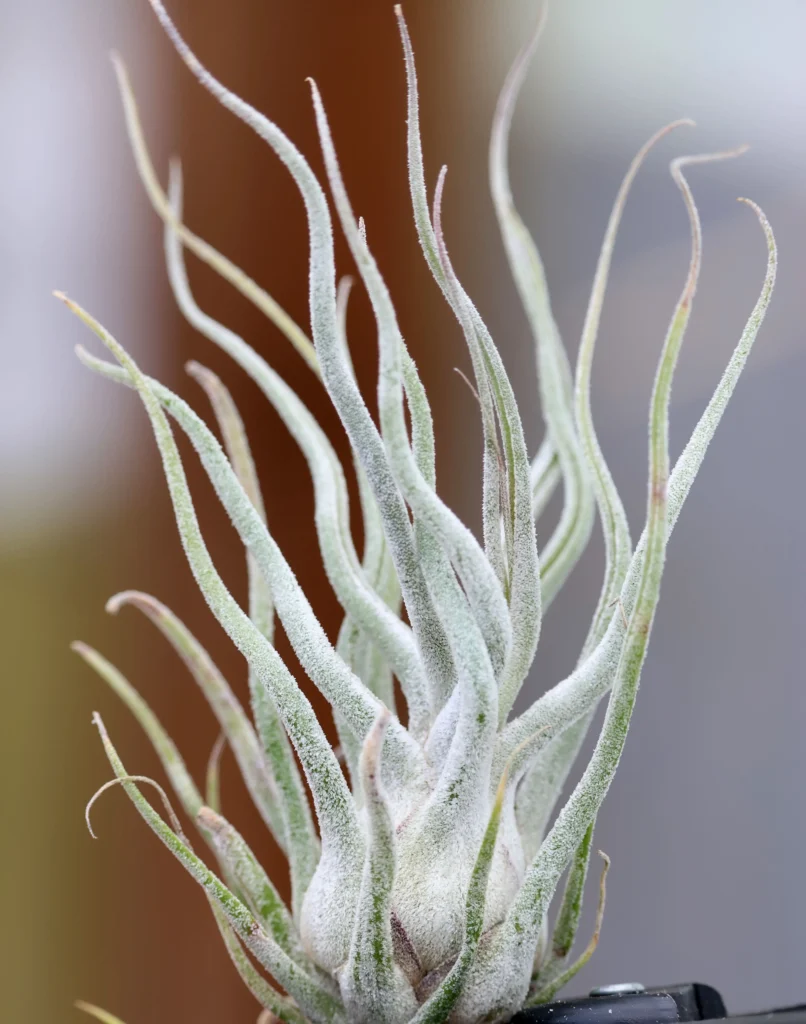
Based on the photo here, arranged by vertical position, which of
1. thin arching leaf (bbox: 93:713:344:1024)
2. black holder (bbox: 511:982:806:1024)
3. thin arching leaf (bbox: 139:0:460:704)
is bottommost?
black holder (bbox: 511:982:806:1024)

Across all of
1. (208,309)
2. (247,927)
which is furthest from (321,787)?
(208,309)

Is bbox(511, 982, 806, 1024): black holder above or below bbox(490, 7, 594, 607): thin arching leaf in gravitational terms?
below

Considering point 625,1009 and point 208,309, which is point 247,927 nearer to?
point 625,1009

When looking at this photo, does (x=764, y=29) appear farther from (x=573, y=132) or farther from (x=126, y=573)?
(x=126, y=573)

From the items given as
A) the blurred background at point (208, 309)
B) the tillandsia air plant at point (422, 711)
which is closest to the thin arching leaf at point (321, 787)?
the tillandsia air plant at point (422, 711)

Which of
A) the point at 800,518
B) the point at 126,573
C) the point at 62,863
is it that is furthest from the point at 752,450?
the point at 62,863

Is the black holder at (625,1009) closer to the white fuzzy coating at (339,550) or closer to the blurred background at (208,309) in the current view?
the white fuzzy coating at (339,550)

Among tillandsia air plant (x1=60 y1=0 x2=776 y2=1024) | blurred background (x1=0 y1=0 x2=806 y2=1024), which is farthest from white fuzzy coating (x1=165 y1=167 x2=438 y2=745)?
blurred background (x1=0 y1=0 x2=806 y2=1024)

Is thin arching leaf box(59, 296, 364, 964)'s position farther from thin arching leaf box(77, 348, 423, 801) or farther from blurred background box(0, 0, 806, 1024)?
blurred background box(0, 0, 806, 1024)
